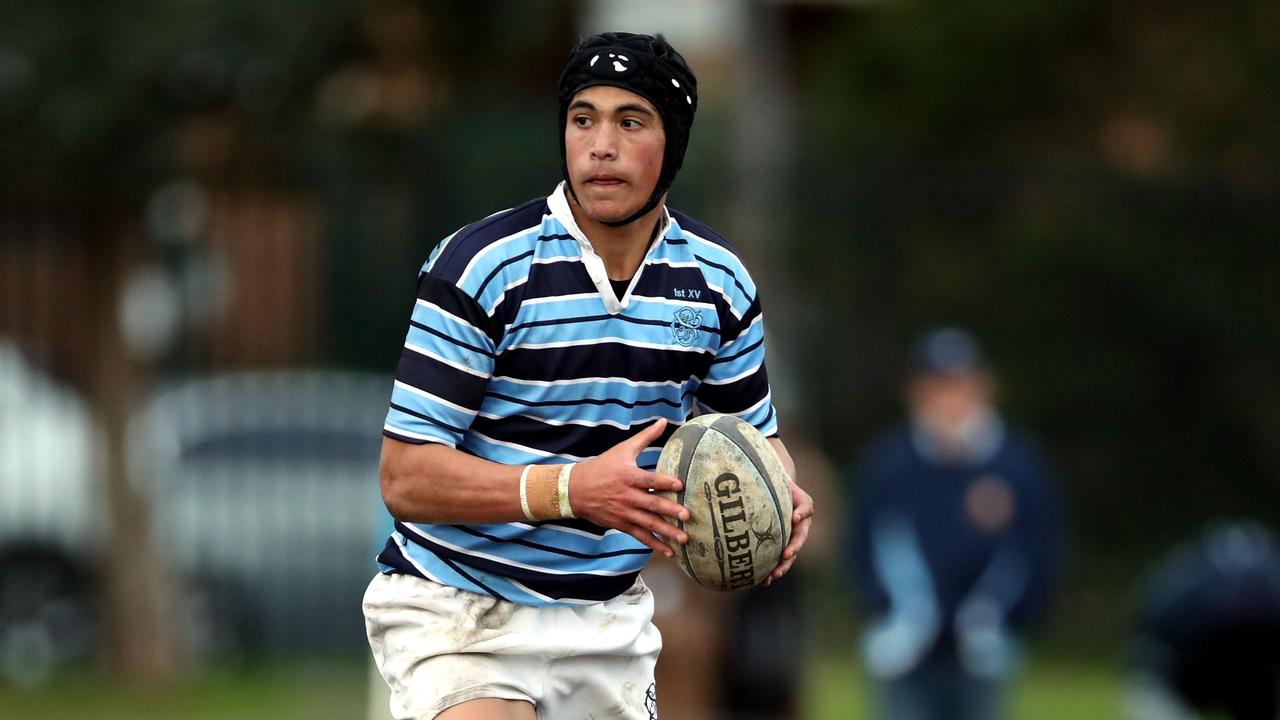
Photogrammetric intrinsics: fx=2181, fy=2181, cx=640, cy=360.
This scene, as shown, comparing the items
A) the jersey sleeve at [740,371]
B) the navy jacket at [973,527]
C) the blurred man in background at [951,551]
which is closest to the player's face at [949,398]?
the blurred man in background at [951,551]

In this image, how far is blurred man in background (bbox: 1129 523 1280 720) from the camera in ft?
30.9

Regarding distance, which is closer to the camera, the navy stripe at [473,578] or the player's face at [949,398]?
the navy stripe at [473,578]

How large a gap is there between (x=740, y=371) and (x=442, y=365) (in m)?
0.88

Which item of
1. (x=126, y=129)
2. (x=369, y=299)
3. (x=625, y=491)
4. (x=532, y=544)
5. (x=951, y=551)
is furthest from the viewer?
(x=369, y=299)

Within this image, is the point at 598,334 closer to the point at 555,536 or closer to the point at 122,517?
the point at 555,536

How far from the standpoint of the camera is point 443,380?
17.0ft

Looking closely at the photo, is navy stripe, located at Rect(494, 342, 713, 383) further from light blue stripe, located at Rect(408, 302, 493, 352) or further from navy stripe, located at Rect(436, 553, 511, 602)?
navy stripe, located at Rect(436, 553, 511, 602)

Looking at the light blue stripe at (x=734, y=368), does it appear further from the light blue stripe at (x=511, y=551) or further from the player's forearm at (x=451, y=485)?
the player's forearm at (x=451, y=485)

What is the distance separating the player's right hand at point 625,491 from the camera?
5000 millimetres

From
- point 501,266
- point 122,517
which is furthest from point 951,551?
point 122,517

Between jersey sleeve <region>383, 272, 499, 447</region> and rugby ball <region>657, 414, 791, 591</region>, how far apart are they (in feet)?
1.65

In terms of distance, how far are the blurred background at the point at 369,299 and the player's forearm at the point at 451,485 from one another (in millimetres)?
8904

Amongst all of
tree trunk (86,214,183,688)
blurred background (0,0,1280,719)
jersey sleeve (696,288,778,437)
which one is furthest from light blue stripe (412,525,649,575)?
tree trunk (86,214,183,688)

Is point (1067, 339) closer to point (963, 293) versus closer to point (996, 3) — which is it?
point (963, 293)
